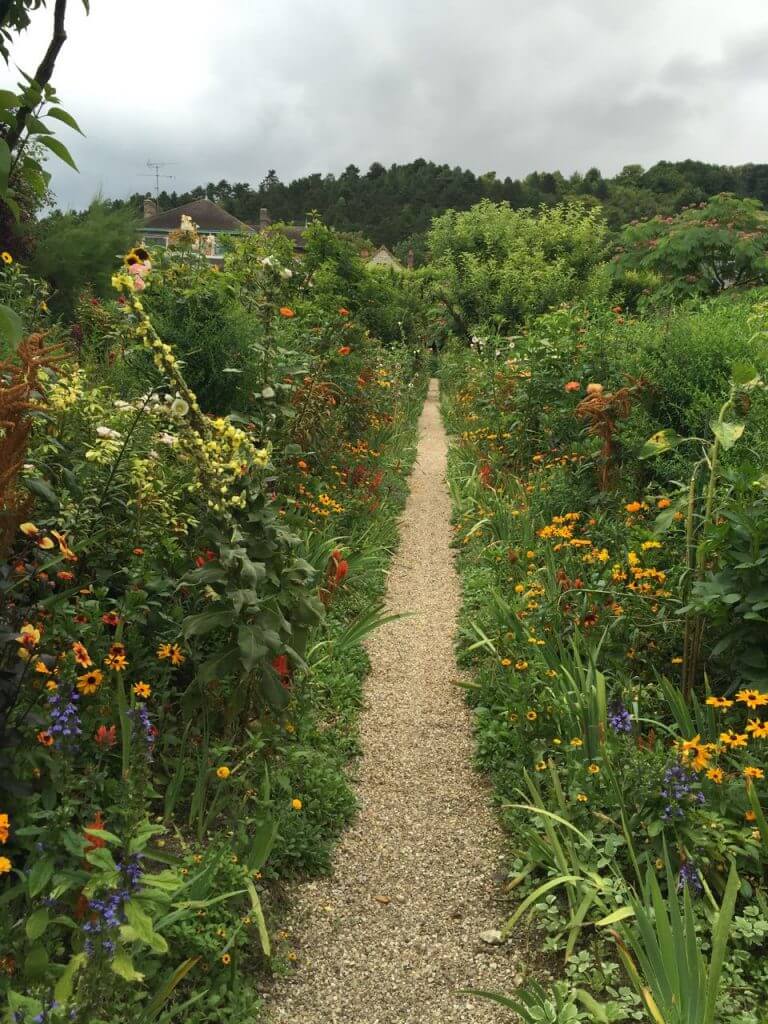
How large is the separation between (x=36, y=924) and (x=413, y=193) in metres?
62.4

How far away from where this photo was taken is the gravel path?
2139 millimetres

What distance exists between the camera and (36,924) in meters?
1.71

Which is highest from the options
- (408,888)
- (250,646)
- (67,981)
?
(250,646)

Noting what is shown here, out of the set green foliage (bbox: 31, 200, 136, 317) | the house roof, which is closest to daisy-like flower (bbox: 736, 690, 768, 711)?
green foliage (bbox: 31, 200, 136, 317)

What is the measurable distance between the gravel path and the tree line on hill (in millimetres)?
34316

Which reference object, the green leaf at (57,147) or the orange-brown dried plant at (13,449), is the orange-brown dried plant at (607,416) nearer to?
the orange-brown dried plant at (13,449)

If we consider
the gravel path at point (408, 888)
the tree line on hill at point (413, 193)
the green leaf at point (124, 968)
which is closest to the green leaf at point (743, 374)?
the gravel path at point (408, 888)

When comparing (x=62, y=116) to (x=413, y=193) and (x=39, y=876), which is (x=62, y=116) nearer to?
(x=39, y=876)

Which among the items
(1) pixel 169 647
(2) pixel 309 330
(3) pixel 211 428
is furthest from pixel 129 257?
(2) pixel 309 330

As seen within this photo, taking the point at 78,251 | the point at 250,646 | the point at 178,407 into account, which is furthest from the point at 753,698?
the point at 78,251

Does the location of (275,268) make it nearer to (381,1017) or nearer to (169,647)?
(169,647)

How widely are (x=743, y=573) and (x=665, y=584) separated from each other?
0.63 m

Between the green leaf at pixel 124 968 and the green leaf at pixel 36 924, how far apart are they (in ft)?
0.60

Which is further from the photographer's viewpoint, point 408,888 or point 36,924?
point 408,888
